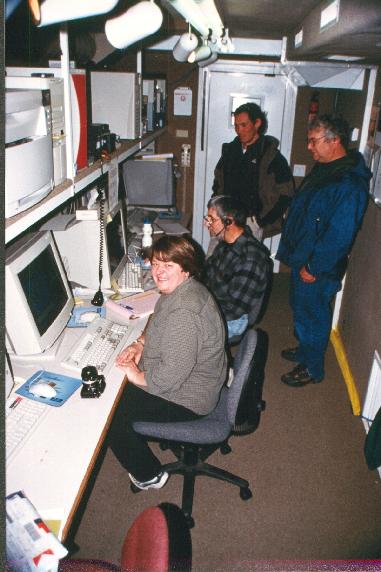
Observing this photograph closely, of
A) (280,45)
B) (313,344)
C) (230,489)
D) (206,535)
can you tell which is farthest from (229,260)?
(280,45)

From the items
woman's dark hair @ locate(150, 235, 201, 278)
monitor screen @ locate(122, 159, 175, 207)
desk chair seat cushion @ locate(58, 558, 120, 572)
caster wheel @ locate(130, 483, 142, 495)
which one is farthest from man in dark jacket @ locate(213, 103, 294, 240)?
desk chair seat cushion @ locate(58, 558, 120, 572)

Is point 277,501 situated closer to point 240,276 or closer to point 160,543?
point 240,276

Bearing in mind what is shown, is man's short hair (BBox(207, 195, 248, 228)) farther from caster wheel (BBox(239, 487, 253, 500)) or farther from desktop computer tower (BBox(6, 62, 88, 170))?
caster wheel (BBox(239, 487, 253, 500))

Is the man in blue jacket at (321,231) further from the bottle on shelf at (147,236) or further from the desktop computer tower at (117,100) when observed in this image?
the desktop computer tower at (117,100)

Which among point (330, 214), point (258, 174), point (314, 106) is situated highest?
point (314, 106)

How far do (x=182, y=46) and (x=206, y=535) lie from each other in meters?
2.69

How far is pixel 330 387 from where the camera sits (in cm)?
316

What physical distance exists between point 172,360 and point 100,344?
416 millimetres

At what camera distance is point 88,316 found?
2305 mm

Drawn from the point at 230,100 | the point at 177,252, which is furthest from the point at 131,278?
the point at 230,100

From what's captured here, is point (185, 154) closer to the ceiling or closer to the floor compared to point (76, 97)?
closer to the floor

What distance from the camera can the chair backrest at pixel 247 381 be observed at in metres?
1.82

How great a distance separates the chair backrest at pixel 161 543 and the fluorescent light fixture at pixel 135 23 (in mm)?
1525

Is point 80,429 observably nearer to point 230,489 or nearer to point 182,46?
point 230,489
